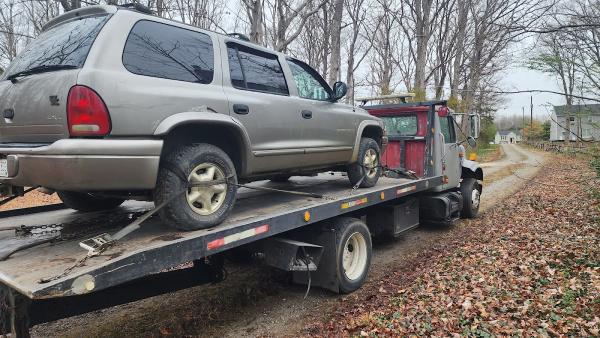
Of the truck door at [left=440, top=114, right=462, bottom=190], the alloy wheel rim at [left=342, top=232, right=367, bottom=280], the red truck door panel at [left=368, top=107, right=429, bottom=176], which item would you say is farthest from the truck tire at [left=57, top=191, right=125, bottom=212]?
the truck door at [left=440, top=114, right=462, bottom=190]

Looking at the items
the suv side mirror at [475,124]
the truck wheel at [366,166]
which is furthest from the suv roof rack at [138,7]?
the suv side mirror at [475,124]

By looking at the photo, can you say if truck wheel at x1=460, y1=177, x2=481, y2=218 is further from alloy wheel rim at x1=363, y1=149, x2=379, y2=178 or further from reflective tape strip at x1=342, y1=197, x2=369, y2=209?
reflective tape strip at x1=342, y1=197, x2=369, y2=209

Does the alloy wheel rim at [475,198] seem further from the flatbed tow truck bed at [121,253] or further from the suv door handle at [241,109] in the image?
the suv door handle at [241,109]

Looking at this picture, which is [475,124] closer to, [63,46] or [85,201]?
[85,201]

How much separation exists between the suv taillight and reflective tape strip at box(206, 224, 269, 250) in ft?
3.71

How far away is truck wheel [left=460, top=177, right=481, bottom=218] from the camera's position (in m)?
8.48

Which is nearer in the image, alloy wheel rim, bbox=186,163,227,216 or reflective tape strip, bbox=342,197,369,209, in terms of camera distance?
alloy wheel rim, bbox=186,163,227,216

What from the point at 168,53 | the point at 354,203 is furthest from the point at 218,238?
the point at 354,203

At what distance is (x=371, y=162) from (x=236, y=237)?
297 centimetres

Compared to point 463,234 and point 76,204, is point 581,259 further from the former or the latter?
point 76,204

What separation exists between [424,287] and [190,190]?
2.93 metres

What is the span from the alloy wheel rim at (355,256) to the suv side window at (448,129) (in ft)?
12.0

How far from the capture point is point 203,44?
3.44 meters

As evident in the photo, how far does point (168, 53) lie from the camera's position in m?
3.13
